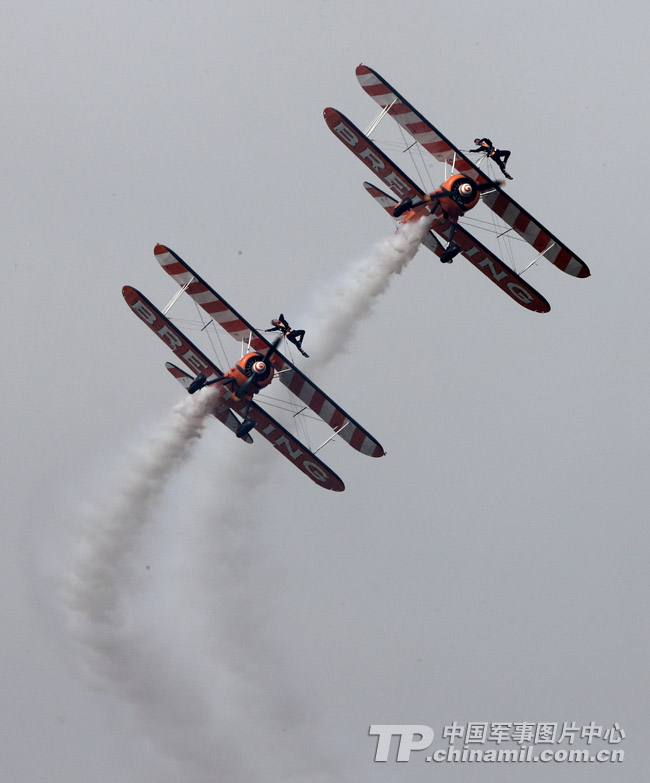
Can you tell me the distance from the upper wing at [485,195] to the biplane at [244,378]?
7.76 m

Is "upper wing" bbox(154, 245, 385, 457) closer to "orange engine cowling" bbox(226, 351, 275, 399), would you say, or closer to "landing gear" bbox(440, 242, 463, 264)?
"orange engine cowling" bbox(226, 351, 275, 399)

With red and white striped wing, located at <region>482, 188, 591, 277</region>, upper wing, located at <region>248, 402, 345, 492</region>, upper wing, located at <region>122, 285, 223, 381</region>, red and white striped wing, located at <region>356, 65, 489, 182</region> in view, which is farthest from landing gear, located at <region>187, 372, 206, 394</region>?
red and white striped wing, located at <region>482, 188, 591, 277</region>

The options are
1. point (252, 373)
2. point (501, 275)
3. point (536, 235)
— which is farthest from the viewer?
point (501, 275)

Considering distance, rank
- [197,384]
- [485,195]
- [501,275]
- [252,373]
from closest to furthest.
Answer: [197,384]
[252,373]
[485,195]
[501,275]

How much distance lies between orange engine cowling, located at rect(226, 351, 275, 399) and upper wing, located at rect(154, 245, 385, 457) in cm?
46

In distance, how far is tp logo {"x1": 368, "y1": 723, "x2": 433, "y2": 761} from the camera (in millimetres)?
40875

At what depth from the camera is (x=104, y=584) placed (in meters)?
42.3

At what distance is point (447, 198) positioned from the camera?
37.9 metres

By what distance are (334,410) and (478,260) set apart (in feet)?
21.8

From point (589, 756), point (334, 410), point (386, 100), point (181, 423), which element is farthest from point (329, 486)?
point (589, 756)

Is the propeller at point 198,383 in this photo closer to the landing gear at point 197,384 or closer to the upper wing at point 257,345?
the landing gear at point 197,384

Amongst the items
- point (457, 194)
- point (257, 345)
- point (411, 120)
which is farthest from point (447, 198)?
point (257, 345)

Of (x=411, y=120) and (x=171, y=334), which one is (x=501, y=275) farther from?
(x=171, y=334)

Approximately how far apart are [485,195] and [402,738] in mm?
17505
